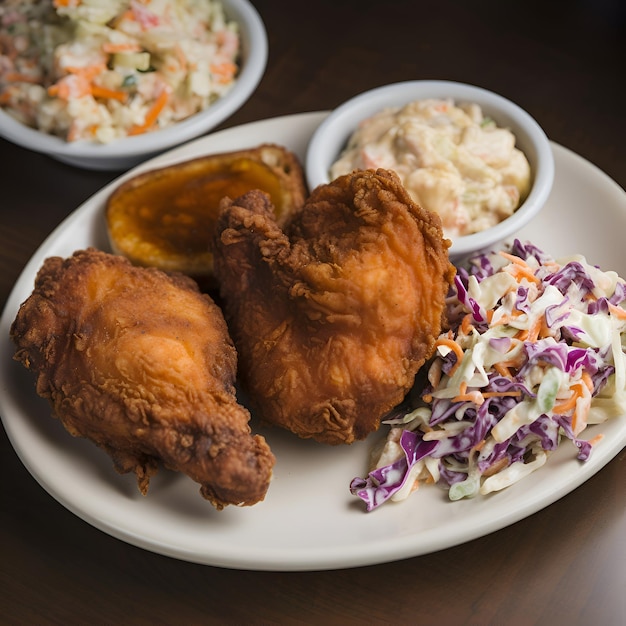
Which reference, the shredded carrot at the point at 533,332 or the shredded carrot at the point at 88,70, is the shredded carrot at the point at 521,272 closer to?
the shredded carrot at the point at 533,332

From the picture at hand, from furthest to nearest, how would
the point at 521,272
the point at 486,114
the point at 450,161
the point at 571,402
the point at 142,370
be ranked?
the point at 486,114, the point at 450,161, the point at 521,272, the point at 571,402, the point at 142,370

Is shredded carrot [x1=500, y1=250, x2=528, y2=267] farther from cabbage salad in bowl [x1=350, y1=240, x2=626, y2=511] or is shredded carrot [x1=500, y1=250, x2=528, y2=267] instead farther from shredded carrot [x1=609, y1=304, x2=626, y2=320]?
shredded carrot [x1=609, y1=304, x2=626, y2=320]

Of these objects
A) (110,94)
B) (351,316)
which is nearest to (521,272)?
(351,316)

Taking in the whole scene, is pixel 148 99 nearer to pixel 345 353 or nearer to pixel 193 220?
pixel 193 220

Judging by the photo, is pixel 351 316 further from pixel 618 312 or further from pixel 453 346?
pixel 618 312

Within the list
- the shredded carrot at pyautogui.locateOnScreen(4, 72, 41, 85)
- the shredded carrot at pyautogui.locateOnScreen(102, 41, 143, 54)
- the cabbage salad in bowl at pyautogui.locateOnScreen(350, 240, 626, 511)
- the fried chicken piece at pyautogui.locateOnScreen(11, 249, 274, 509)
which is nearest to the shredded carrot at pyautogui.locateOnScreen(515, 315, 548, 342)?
the cabbage salad in bowl at pyautogui.locateOnScreen(350, 240, 626, 511)

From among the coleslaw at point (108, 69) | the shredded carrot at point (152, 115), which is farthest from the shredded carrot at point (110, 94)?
the shredded carrot at point (152, 115)
